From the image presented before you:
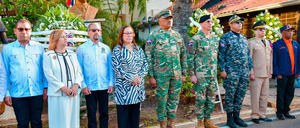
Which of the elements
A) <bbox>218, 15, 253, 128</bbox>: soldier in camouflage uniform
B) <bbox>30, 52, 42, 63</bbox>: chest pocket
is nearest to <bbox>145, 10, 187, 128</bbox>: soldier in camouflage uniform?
<bbox>218, 15, 253, 128</bbox>: soldier in camouflage uniform

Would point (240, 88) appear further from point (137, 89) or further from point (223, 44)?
point (137, 89)

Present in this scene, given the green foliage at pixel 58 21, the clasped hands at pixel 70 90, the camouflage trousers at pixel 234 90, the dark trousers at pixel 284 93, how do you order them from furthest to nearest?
the dark trousers at pixel 284 93, the camouflage trousers at pixel 234 90, the green foliage at pixel 58 21, the clasped hands at pixel 70 90

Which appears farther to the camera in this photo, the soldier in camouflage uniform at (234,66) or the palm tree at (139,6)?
the palm tree at (139,6)

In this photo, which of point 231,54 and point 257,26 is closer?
point 231,54

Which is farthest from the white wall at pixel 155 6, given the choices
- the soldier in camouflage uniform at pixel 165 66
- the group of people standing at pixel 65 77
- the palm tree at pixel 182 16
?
the group of people standing at pixel 65 77

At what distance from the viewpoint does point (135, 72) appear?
12.2ft

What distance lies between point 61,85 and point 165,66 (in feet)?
5.50

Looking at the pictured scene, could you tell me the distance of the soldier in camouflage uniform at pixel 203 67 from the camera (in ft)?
14.8

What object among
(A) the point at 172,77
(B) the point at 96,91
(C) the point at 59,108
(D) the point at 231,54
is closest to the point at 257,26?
(D) the point at 231,54

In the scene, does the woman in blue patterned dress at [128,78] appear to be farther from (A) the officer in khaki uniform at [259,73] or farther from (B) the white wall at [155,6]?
(B) the white wall at [155,6]

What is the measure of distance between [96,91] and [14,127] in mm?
2161

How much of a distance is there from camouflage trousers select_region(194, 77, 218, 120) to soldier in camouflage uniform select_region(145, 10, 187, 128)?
1.62ft

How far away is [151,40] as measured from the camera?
419 cm

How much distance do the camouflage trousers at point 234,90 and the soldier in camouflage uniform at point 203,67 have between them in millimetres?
400
